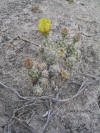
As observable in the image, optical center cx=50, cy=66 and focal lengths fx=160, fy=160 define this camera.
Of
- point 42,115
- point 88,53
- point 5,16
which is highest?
point 5,16

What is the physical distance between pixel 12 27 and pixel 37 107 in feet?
5.96

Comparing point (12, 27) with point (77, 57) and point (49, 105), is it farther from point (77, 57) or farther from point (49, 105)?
point (49, 105)

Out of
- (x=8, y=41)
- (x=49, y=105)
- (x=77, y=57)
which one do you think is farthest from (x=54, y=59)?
(x=8, y=41)

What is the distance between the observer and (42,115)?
1961 mm

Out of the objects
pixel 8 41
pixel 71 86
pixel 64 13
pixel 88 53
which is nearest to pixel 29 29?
pixel 8 41

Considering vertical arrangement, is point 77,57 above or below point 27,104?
above

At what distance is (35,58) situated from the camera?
2.59 meters

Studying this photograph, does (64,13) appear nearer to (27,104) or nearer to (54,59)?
(54,59)

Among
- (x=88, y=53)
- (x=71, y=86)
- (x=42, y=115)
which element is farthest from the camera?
(x=88, y=53)

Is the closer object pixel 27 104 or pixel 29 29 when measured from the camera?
pixel 27 104

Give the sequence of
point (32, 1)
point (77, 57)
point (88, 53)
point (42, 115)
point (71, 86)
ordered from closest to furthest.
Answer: point (42, 115) < point (71, 86) < point (77, 57) < point (88, 53) < point (32, 1)

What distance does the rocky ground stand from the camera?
1.92 meters

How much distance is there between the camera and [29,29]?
317cm

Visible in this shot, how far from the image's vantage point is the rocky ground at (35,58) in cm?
192
